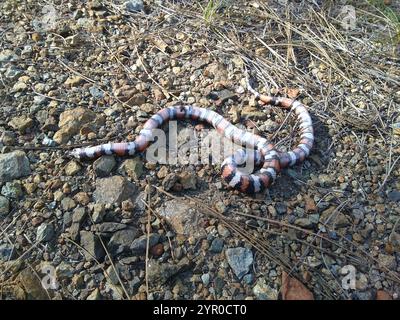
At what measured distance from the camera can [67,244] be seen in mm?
2783

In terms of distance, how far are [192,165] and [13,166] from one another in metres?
1.42

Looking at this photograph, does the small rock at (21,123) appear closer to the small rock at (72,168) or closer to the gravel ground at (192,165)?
the gravel ground at (192,165)

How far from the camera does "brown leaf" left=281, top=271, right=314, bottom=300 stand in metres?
2.60

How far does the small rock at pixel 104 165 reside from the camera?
318cm

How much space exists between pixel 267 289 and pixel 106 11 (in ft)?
11.2

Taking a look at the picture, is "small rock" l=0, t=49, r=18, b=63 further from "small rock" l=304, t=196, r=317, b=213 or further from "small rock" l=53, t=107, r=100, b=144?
"small rock" l=304, t=196, r=317, b=213

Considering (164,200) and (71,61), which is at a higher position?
(71,61)

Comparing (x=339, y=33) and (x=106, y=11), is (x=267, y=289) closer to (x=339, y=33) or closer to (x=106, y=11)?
(x=339, y=33)

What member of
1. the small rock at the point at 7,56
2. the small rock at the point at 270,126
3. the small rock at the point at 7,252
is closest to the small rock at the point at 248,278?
the small rock at the point at 270,126

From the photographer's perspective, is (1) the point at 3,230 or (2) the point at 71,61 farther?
(2) the point at 71,61

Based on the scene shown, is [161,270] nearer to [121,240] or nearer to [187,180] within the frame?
[121,240]

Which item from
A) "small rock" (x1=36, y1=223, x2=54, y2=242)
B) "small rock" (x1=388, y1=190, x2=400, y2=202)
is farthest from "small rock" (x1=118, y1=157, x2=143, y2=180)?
"small rock" (x1=388, y1=190, x2=400, y2=202)

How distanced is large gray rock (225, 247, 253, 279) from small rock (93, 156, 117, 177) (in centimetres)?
116

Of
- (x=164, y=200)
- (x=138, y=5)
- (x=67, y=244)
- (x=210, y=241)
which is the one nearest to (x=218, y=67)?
(x=138, y=5)
